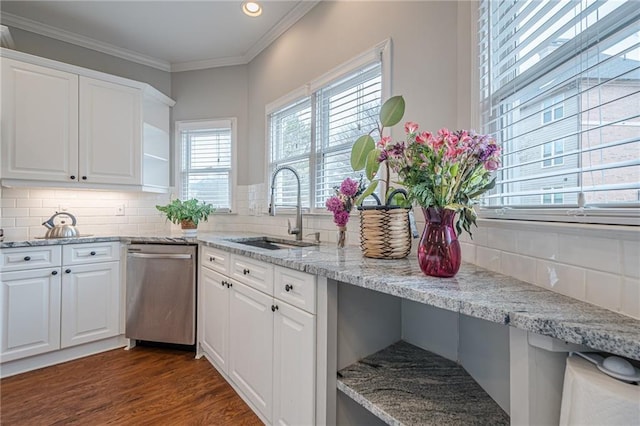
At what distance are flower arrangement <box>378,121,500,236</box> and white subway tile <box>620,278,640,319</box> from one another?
418 mm

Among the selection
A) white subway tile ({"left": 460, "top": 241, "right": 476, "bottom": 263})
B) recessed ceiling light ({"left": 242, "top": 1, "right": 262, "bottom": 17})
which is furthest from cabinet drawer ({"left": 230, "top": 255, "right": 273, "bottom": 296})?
recessed ceiling light ({"left": 242, "top": 1, "right": 262, "bottom": 17})

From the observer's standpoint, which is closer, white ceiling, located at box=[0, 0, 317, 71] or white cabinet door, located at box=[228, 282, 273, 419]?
white cabinet door, located at box=[228, 282, 273, 419]

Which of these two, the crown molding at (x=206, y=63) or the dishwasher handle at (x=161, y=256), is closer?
the dishwasher handle at (x=161, y=256)

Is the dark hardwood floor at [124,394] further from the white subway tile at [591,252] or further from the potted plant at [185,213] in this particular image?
the white subway tile at [591,252]

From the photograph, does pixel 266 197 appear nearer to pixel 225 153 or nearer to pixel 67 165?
pixel 225 153

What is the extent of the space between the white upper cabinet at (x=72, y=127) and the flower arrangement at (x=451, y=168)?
9.29ft

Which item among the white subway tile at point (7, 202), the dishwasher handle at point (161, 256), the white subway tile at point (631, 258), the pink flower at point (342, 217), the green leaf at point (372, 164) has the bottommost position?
the dishwasher handle at point (161, 256)

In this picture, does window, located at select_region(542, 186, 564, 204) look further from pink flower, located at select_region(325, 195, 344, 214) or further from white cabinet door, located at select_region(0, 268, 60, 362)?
white cabinet door, located at select_region(0, 268, 60, 362)

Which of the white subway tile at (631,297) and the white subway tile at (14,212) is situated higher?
the white subway tile at (14,212)

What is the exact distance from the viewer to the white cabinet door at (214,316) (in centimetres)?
201

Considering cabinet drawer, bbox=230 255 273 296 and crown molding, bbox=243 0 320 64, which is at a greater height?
crown molding, bbox=243 0 320 64

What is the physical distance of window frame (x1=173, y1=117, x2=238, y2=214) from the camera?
3336mm

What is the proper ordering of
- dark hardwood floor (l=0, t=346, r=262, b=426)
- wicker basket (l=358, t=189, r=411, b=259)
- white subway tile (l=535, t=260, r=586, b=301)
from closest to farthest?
white subway tile (l=535, t=260, r=586, b=301) < wicker basket (l=358, t=189, r=411, b=259) < dark hardwood floor (l=0, t=346, r=262, b=426)

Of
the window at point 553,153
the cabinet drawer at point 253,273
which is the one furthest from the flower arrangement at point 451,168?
the cabinet drawer at point 253,273
